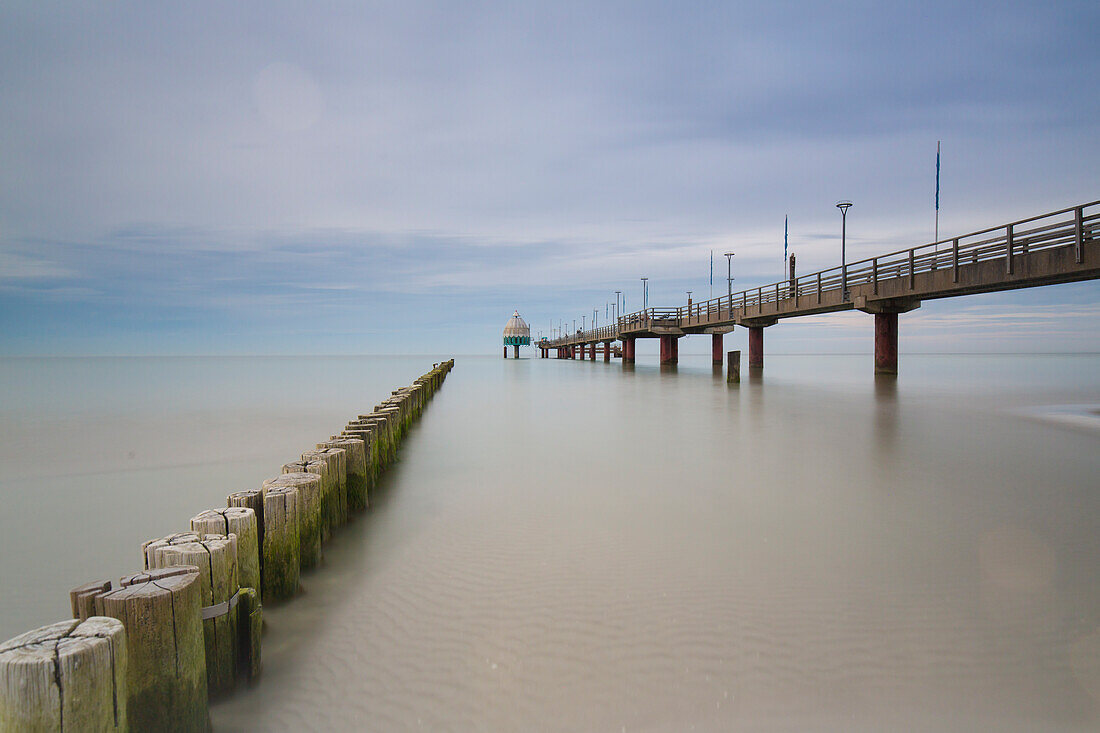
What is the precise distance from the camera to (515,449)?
12.8m

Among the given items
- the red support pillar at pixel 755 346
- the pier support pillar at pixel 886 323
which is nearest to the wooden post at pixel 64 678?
the pier support pillar at pixel 886 323

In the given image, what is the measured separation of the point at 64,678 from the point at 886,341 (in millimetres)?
34183

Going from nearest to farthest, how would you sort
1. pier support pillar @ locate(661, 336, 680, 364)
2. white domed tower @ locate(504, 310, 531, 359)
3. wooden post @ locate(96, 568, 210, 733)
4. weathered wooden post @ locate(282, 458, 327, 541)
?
wooden post @ locate(96, 568, 210, 733) < weathered wooden post @ locate(282, 458, 327, 541) < pier support pillar @ locate(661, 336, 680, 364) < white domed tower @ locate(504, 310, 531, 359)

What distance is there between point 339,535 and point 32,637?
445 centimetres

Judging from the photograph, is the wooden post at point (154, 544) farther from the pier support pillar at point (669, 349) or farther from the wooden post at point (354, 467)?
the pier support pillar at point (669, 349)

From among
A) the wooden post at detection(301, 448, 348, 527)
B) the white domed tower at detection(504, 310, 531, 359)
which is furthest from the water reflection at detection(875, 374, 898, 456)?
the white domed tower at detection(504, 310, 531, 359)

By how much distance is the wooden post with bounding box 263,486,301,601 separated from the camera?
15.0 ft

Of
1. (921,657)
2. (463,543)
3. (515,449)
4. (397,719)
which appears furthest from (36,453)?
(921,657)

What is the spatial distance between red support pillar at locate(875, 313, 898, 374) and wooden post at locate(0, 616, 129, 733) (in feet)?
103

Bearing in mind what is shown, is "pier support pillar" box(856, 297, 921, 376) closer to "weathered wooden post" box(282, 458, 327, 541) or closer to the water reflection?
the water reflection

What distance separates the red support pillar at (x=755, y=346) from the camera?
39625mm

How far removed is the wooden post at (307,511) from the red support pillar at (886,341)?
95.7ft

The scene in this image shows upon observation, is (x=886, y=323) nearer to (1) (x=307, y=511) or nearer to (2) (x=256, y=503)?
(1) (x=307, y=511)

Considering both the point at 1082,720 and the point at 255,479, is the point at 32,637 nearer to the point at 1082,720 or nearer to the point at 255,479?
the point at 1082,720
